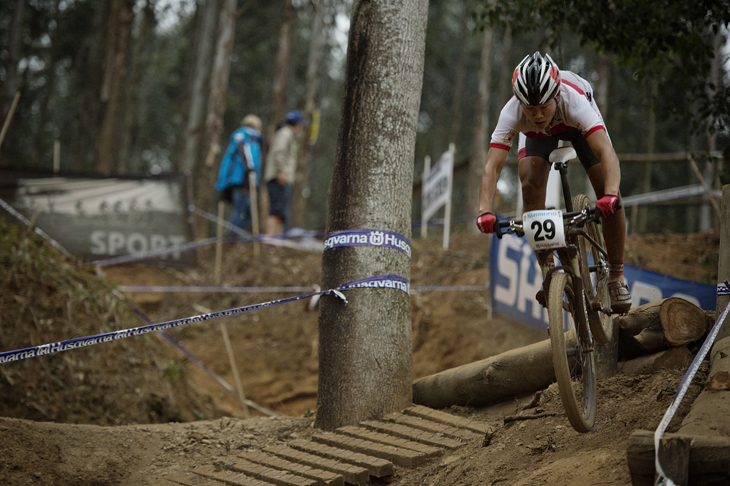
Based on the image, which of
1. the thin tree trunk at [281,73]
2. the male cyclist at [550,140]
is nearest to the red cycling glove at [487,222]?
the male cyclist at [550,140]

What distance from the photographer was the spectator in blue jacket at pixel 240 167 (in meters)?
11.7

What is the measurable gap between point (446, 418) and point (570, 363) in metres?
1.16

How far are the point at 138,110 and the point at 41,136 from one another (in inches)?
297

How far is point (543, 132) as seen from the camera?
13.6 ft

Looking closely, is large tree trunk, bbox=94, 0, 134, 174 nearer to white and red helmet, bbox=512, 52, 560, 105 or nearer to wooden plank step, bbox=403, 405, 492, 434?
wooden plank step, bbox=403, 405, 492, 434

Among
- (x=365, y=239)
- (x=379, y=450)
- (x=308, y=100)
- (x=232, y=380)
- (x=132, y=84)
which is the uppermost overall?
(x=132, y=84)

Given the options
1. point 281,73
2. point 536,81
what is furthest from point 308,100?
point 536,81

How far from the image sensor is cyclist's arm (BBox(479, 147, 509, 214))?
3.87 metres

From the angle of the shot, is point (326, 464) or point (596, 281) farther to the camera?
→ point (596, 281)

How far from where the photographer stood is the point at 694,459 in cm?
258

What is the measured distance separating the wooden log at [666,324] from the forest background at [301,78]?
10.4ft

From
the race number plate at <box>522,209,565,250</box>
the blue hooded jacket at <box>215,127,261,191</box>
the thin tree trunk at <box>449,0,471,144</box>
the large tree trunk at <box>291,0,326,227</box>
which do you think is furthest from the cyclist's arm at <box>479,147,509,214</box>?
the thin tree trunk at <box>449,0,471,144</box>

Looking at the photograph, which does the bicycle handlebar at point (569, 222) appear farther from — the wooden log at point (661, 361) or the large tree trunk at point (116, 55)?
the large tree trunk at point (116, 55)

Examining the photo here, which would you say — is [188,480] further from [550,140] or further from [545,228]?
[550,140]
